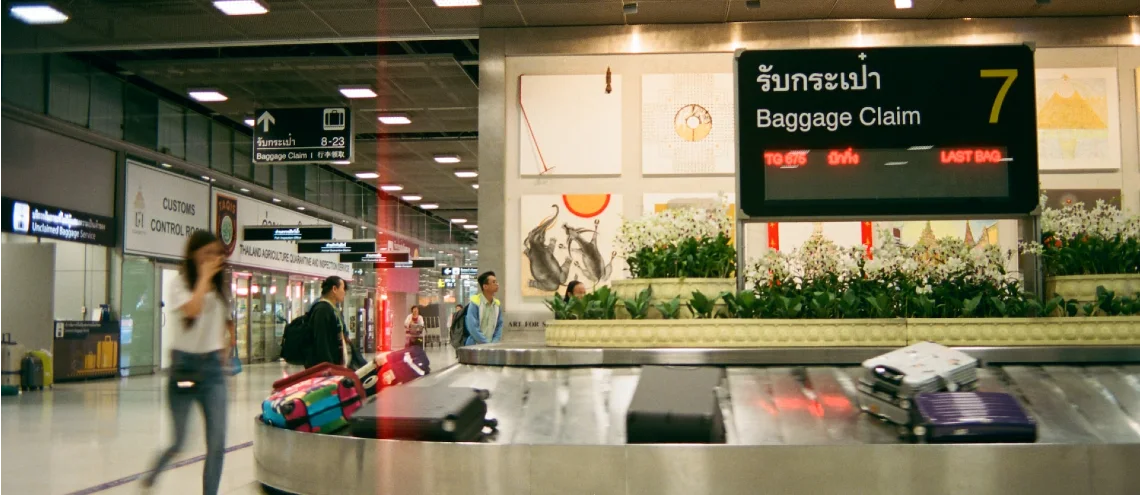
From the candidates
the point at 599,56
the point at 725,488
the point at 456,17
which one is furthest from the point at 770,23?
the point at 725,488

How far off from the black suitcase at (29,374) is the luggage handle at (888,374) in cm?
1457

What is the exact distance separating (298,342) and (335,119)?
25.6 feet

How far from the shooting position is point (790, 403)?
16.6ft

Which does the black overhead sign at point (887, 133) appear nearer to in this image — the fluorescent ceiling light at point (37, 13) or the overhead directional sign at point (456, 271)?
the fluorescent ceiling light at point (37, 13)

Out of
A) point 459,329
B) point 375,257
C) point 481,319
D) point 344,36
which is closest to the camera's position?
point 481,319

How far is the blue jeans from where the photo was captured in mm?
4688

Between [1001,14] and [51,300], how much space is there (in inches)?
620

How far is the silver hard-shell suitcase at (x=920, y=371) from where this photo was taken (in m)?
4.65

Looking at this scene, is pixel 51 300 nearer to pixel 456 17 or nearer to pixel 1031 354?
pixel 456 17

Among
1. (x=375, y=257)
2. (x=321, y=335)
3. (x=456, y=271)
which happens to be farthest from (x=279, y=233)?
(x=456, y=271)

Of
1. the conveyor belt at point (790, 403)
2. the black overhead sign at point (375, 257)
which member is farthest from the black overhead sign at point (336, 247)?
the conveyor belt at point (790, 403)

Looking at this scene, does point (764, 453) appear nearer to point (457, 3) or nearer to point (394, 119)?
point (457, 3)

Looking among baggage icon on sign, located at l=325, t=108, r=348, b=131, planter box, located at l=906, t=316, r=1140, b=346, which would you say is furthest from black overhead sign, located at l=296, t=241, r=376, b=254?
planter box, located at l=906, t=316, r=1140, b=346

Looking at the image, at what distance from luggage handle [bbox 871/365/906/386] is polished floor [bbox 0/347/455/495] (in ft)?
11.8
